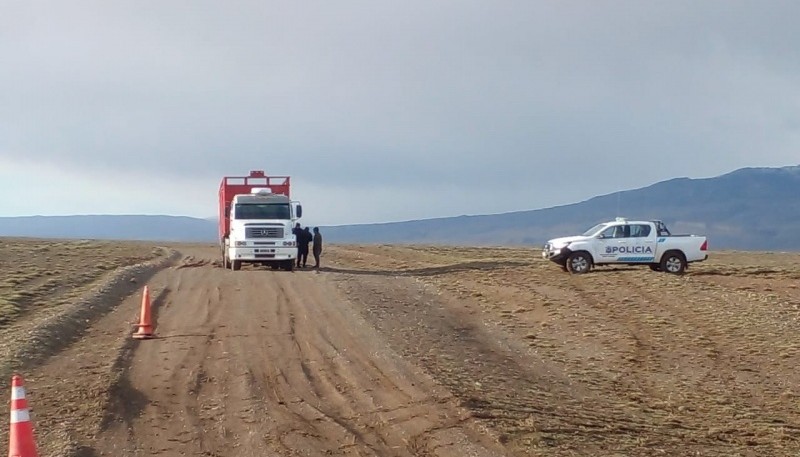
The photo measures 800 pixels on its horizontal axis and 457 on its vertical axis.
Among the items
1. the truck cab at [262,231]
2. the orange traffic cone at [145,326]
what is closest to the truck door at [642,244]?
the truck cab at [262,231]

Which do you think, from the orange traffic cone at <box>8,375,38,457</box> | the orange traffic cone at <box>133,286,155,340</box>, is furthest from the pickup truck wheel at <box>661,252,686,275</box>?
the orange traffic cone at <box>8,375,38,457</box>

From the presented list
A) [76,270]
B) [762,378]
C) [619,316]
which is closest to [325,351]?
[762,378]

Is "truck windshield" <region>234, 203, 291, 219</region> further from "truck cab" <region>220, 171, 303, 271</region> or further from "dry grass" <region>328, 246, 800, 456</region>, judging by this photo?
"dry grass" <region>328, 246, 800, 456</region>

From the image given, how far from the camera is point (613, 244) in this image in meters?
29.4

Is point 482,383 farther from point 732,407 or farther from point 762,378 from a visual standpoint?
point 762,378

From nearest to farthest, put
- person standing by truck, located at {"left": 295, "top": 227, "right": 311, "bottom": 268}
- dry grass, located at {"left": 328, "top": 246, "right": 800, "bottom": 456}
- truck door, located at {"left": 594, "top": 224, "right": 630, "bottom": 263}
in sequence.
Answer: dry grass, located at {"left": 328, "top": 246, "right": 800, "bottom": 456}, truck door, located at {"left": 594, "top": 224, "right": 630, "bottom": 263}, person standing by truck, located at {"left": 295, "top": 227, "right": 311, "bottom": 268}

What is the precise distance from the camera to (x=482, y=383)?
41.0 ft

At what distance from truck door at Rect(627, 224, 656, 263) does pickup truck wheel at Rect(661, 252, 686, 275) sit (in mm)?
409

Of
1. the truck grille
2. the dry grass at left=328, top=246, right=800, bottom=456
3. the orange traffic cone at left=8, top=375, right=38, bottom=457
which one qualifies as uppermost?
the truck grille

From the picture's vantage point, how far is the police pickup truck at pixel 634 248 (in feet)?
95.7

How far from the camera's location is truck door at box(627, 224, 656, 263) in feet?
95.8

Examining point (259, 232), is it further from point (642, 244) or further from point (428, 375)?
point (428, 375)

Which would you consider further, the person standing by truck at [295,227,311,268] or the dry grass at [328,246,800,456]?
the person standing by truck at [295,227,311,268]

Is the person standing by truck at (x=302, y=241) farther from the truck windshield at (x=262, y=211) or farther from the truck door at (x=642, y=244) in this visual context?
the truck door at (x=642, y=244)
